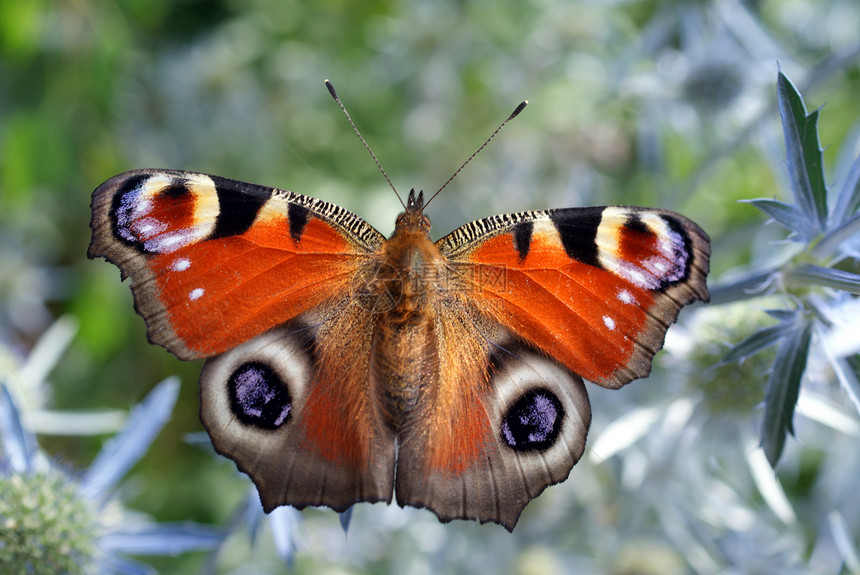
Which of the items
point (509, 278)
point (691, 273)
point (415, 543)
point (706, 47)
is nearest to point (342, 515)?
point (509, 278)

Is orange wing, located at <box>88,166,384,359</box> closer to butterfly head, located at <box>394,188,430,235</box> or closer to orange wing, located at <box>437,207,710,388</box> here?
butterfly head, located at <box>394,188,430,235</box>

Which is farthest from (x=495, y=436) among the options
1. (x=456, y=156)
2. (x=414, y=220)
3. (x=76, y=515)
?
(x=456, y=156)

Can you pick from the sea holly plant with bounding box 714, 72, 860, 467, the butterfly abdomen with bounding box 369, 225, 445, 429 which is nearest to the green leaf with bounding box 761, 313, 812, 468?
the sea holly plant with bounding box 714, 72, 860, 467

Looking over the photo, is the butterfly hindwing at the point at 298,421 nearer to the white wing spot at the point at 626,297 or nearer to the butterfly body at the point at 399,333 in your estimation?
the butterfly body at the point at 399,333

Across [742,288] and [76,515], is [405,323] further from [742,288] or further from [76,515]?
[76,515]

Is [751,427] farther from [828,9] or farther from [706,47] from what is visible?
[828,9]

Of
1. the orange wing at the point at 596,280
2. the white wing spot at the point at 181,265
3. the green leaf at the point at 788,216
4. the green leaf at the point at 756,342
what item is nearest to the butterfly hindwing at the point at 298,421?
the white wing spot at the point at 181,265
